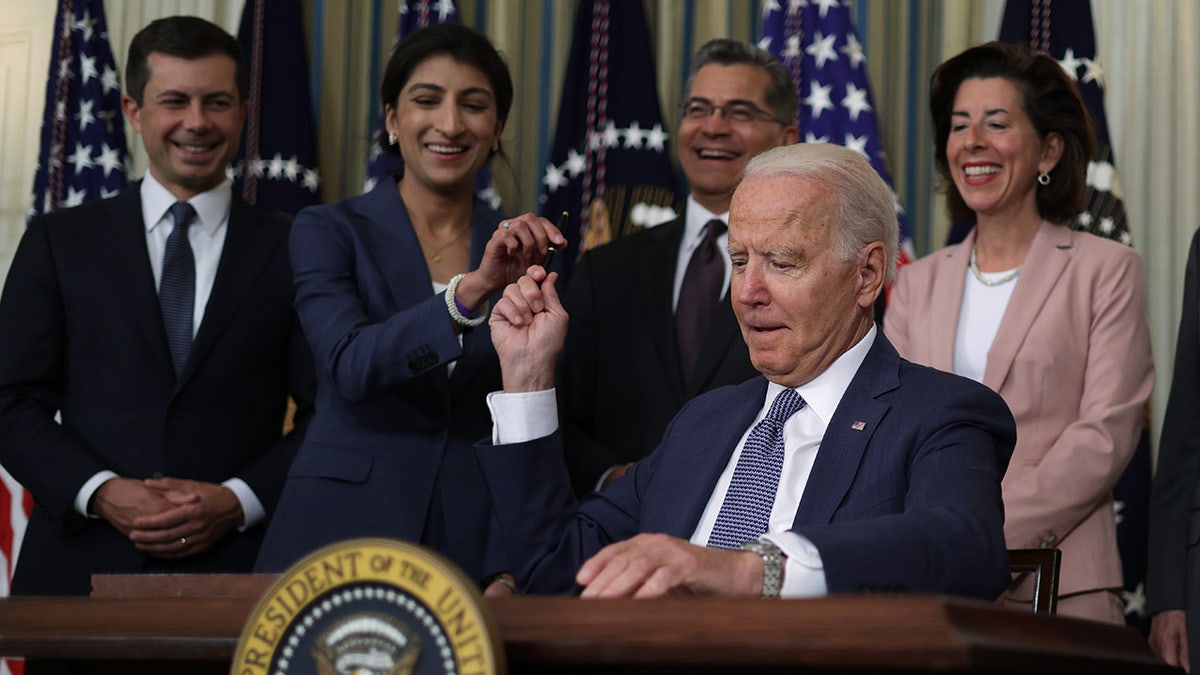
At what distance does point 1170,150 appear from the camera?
15.1ft

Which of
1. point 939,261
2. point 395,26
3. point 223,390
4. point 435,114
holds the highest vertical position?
point 395,26

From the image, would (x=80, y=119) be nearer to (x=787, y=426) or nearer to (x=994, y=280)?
(x=994, y=280)

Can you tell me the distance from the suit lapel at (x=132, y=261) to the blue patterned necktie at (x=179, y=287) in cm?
3

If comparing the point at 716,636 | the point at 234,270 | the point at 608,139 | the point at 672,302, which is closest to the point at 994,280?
the point at 672,302

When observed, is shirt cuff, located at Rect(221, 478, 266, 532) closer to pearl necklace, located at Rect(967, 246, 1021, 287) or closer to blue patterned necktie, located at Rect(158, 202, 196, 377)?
blue patterned necktie, located at Rect(158, 202, 196, 377)

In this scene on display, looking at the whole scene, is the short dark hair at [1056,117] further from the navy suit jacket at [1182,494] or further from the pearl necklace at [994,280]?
the navy suit jacket at [1182,494]

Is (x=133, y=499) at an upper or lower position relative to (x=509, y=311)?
lower

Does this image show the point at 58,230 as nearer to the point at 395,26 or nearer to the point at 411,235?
the point at 411,235

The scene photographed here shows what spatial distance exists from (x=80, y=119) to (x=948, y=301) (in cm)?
291

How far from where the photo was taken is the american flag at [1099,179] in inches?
163

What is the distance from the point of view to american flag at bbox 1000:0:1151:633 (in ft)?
13.5

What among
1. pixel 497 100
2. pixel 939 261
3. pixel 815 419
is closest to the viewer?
pixel 815 419

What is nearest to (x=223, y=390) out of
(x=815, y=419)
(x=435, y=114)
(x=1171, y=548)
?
(x=435, y=114)

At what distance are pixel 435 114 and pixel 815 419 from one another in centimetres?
136
